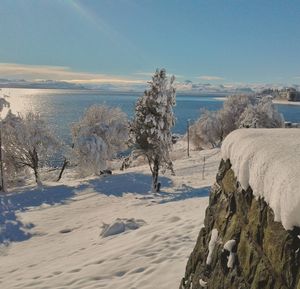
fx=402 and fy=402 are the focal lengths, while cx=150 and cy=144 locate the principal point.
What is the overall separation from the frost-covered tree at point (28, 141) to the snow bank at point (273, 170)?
3485 centimetres

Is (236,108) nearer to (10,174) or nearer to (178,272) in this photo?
(10,174)

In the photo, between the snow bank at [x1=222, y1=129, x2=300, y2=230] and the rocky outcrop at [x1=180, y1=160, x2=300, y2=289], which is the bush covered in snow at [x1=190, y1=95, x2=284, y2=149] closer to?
the rocky outcrop at [x1=180, y1=160, x2=300, y2=289]

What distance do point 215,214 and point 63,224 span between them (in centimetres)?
1682

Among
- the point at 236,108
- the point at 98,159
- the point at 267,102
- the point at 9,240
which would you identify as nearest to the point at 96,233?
the point at 9,240

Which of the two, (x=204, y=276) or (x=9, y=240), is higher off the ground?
(x=204, y=276)

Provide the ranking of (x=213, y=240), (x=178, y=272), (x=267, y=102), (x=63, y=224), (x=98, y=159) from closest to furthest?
(x=213, y=240)
(x=178, y=272)
(x=63, y=224)
(x=98, y=159)
(x=267, y=102)

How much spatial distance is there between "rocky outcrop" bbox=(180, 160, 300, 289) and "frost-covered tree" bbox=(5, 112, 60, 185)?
1311 inches

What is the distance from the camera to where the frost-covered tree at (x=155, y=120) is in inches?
1211

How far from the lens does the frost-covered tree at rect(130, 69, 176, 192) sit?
30.8 metres

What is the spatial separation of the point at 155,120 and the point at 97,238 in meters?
16.2

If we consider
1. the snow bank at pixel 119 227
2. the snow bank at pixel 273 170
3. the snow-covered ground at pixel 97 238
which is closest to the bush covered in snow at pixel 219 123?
the snow-covered ground at pixel 97 238

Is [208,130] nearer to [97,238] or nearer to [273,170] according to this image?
[97,238]

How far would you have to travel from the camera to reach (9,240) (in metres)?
20.3

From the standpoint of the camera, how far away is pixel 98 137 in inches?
1578
